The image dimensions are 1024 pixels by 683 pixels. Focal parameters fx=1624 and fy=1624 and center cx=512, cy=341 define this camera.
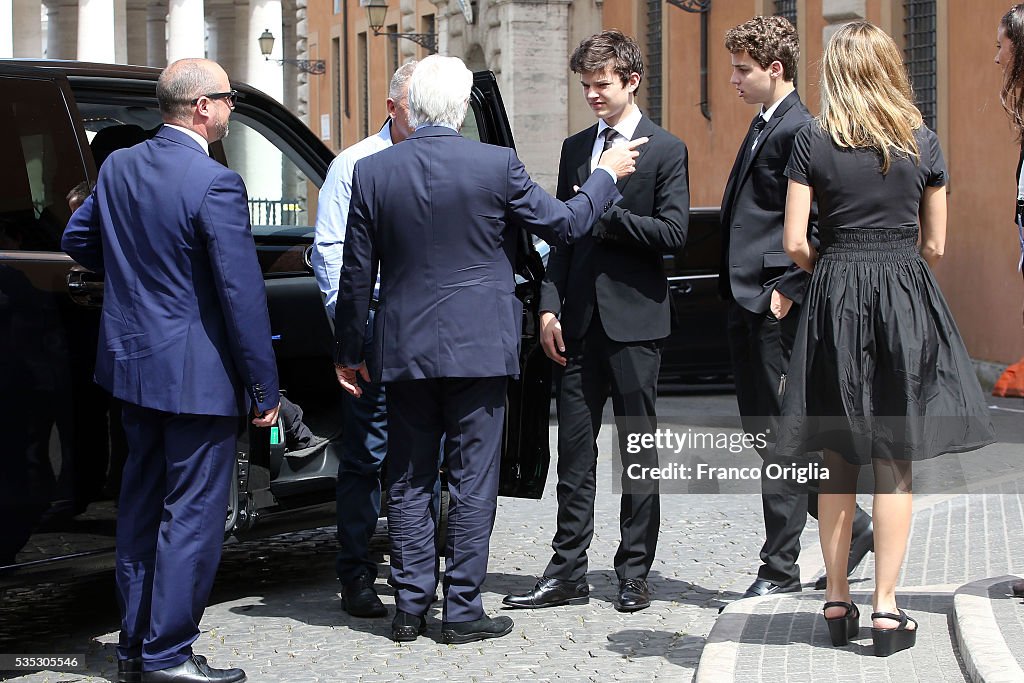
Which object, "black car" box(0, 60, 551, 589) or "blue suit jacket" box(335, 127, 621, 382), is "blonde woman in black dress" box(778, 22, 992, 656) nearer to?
"blue suit jacket" box(335, 127, 621, 382)

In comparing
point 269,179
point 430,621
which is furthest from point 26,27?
point 430,621

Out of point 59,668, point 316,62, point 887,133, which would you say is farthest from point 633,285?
point 316,62

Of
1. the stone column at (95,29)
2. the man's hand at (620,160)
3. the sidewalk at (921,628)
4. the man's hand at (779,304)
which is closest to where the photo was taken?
the sidewalk at (921,628)

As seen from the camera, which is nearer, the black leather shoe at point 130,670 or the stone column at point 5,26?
the black leather shoe at point 130,670

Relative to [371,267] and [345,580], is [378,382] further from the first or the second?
[345,580]

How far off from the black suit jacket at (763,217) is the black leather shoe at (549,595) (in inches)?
47.5

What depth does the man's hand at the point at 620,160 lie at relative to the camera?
5582 millimetres

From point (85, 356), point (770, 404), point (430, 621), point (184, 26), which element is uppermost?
point (184, 26)

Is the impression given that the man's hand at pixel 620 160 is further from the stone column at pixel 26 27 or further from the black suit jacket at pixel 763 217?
the stone column at pixel 26 27

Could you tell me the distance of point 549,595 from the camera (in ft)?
19.4

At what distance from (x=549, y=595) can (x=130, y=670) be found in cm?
161

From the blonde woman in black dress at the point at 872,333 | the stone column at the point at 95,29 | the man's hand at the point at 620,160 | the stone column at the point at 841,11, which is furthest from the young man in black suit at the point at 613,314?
the stone column at the point at 95,29

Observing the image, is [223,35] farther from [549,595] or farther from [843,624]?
[843,624]

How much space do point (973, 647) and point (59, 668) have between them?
284 cm
